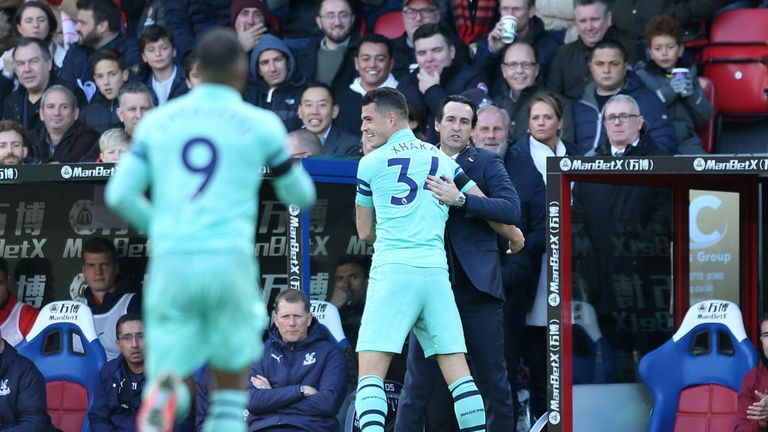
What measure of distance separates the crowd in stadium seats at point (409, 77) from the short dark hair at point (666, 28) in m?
0.01

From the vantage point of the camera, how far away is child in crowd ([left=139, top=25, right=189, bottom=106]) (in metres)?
12.6

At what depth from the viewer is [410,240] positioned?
27.0ft

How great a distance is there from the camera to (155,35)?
494 inches

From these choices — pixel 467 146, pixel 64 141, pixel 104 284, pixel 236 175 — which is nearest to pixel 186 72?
pixel 64 141

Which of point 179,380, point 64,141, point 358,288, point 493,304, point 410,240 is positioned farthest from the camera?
point 64,141

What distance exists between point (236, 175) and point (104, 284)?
5526 mm

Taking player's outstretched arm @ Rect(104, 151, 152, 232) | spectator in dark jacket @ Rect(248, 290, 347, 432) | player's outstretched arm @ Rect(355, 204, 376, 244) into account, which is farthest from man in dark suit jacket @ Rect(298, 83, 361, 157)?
player's outstretched arm @ Rect(104, 151, 152, 232)

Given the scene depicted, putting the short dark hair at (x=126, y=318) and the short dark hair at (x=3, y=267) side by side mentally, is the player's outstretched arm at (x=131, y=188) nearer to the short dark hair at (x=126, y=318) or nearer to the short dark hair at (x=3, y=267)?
the short dark hair at (x=126, y=318)

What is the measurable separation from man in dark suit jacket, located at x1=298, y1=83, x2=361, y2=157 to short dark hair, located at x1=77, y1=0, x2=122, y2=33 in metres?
2.78

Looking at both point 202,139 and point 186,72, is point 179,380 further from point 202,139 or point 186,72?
point 186,72

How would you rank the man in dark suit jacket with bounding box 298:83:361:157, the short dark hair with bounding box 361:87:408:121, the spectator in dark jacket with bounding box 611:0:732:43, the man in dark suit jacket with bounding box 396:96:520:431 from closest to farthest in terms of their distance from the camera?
the short dark hair with bounding box 361:87:408:121
the man in dark suit jacket with bounding box 396:96:520:431
the man in dark suit jacket with bounding box 298:83:361:157
the spectator in dark jacket with bounding box 611:0:732:43

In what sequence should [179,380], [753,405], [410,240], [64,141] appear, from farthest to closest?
1. [64,141]
2. [753,405]
3. [410,240]
4. [179,380]

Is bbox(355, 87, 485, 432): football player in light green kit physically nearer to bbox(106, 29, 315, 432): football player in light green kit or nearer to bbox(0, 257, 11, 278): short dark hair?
bbox(106, 29, 315, 432): football player in light green kit

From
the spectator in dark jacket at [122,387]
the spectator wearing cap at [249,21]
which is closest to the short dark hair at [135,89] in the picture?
the spectator wearing cap at [249,21]
